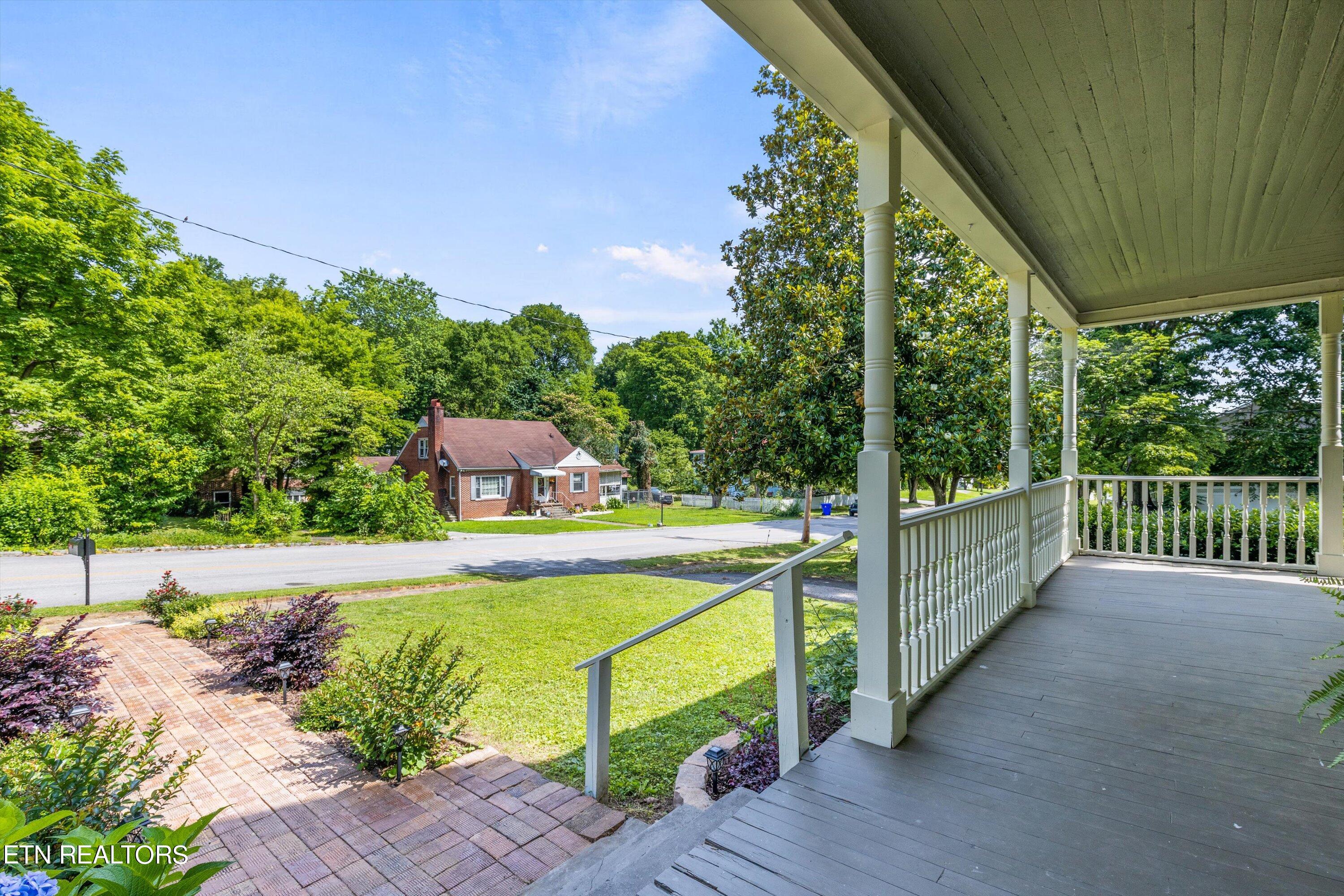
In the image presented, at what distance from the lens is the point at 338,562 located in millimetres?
10656

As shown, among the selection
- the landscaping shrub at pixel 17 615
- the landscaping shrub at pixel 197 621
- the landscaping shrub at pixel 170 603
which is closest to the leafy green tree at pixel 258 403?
the landscaping shrub at pixel 170 603

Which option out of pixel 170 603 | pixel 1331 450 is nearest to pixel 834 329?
pixel 1331 450

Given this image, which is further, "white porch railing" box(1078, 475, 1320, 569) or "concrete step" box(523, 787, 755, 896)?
"white porch railing" box(1078, 475, 1320, 569)

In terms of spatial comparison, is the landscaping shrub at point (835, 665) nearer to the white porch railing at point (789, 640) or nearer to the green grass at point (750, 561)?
the white porch railing at point (789, 640)

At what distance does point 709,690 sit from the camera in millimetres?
4367

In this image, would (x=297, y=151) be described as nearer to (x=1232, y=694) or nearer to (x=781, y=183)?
(x=781, y=183)

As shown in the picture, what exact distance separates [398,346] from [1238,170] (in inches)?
1349

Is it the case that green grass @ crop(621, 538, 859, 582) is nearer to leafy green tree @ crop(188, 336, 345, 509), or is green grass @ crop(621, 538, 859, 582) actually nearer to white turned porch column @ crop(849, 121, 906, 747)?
white turned porch column @ crop(849, 121, 906, 747)

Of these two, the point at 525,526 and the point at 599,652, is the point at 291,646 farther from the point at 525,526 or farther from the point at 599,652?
the point at 525,526

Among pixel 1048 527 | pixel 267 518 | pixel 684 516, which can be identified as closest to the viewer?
pixel 1048 527

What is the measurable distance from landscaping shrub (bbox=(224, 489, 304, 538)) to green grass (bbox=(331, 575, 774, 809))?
29.4 feet

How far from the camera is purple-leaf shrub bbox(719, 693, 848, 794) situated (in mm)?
2309

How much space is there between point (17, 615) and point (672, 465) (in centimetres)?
2470

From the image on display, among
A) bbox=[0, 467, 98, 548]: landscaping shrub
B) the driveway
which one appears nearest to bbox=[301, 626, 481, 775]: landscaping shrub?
the driveway
